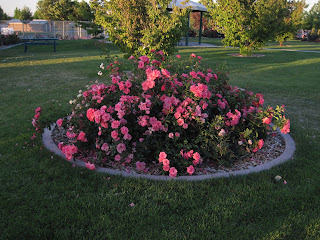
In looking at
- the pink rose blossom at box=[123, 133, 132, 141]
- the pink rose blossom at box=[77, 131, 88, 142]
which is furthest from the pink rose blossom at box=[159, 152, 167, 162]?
the pink rose blossom at box=[77, 131, 88, 142]

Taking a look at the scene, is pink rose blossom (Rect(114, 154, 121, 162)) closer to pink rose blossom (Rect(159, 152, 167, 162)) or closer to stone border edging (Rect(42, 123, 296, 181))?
stone border edging (Rect(42, 123, 296, 181))

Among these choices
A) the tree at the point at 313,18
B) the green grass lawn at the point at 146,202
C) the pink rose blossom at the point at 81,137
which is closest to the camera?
the green grass lawn at the point at 146,202

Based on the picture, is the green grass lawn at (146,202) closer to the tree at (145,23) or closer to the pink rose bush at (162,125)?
the pink rose bush at (162,125)

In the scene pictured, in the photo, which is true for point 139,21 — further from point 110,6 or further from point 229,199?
point 229,199

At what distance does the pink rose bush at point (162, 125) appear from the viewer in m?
3.38

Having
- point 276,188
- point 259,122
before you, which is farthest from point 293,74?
point 276,188

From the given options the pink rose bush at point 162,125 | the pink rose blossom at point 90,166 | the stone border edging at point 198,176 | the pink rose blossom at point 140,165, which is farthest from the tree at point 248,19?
the pink rose blossom at point 90,166

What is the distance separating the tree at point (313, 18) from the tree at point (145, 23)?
37.6m

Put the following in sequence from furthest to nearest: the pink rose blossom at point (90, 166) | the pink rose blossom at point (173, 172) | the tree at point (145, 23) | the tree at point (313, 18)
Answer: the tree at point (313, 18)
the tree at point (145, 23)
the pink rose blossom at point (90, 166)
the pink rose blossom at point (173, 172)

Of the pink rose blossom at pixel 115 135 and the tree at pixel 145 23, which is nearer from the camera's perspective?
the pink rose blossom at pixel 115 135

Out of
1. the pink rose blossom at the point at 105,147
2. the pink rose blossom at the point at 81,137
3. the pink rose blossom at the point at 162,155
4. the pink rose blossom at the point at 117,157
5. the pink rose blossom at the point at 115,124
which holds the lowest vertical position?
the pink rose blossom at the point at 117,157

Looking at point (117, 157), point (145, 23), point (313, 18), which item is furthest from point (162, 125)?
point (313, 18)

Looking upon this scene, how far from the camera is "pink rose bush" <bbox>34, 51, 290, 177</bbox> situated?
3375mm

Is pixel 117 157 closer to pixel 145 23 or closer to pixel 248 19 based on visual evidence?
pixel 145 23
